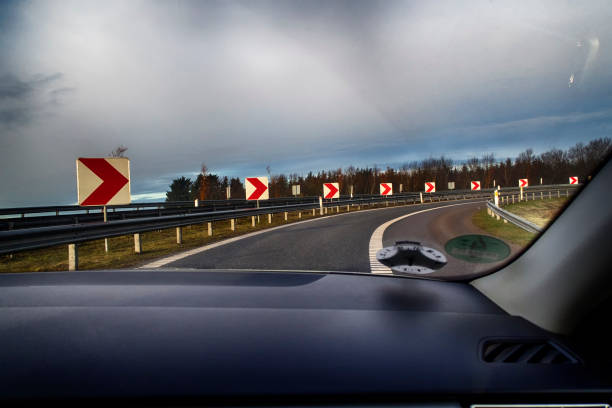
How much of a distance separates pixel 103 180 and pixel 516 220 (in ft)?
26.7

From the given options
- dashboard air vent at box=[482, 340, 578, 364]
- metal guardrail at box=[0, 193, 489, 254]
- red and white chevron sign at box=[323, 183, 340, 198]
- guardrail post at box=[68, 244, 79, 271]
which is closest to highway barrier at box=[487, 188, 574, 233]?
metal guardrail at box=[0, 193, 489, 254]

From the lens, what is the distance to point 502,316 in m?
1.73

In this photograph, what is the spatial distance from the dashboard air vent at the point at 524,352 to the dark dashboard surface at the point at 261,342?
0.04 m

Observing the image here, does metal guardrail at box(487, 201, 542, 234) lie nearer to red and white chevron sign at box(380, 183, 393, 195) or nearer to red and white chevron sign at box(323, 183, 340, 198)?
red and white chevron sign at box(380, 183, 393, 195)

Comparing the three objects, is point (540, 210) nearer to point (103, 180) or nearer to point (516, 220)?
point (516, 220)

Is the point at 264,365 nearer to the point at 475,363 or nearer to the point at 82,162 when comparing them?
the point at 475,363

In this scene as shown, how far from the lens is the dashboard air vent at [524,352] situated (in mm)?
1344

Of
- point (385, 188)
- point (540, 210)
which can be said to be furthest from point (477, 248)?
point (385, 188)

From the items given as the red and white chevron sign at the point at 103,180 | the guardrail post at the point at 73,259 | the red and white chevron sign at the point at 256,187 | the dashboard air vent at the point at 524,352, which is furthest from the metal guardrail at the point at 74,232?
the red and white chevron sign at the point at 256,187

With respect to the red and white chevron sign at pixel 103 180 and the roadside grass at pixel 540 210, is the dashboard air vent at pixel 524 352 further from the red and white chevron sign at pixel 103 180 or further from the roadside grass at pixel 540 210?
the red and white chevron sign at pixel 103 180

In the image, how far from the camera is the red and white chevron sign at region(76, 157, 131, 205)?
7.59 m

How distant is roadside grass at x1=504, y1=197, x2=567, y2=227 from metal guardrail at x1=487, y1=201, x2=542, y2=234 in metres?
0.03

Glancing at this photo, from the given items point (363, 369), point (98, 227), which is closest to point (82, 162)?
point (98, 227)

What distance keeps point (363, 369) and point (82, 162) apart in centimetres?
→ 820
